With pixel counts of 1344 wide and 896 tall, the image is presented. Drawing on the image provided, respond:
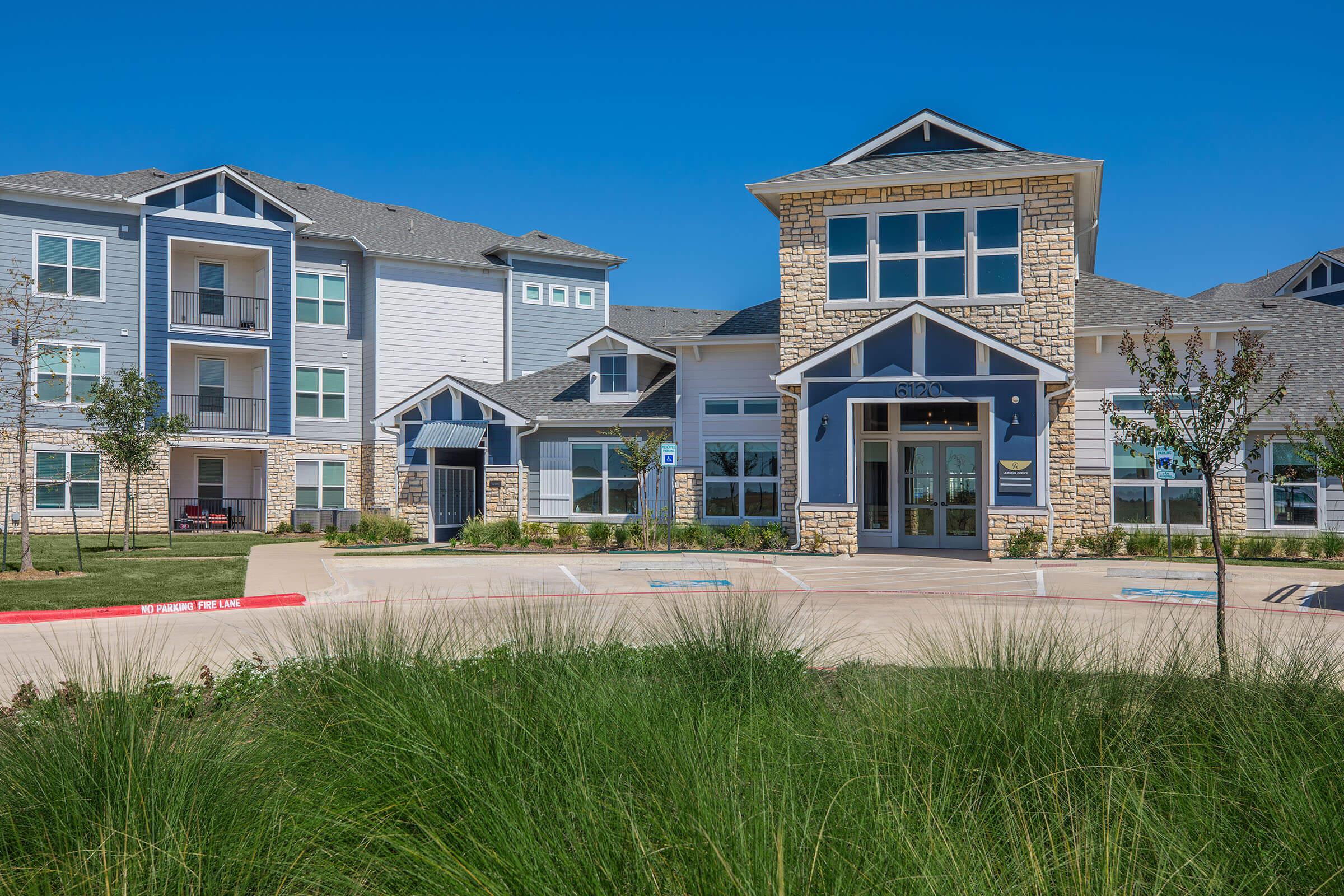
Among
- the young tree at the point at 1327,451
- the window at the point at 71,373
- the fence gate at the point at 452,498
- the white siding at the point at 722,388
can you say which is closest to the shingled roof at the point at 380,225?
the window at the point at 71,373

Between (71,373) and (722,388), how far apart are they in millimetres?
20478

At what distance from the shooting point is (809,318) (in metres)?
23.1

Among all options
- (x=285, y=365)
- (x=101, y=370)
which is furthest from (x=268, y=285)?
(x=101, y=370)

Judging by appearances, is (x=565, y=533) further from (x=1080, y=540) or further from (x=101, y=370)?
(x=101, y=370)

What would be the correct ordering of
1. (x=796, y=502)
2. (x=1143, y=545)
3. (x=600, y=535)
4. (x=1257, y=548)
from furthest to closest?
(x=600, y=535) < (x=796, y=502) < (x=1257, y=548) < (x=1143, y=545)

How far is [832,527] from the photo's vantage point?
2184 cm

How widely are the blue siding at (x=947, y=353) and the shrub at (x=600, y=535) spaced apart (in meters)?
8.58

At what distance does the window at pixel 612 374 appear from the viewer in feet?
89.3

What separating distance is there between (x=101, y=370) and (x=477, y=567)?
741 inches

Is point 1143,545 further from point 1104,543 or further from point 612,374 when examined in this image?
point 612,374

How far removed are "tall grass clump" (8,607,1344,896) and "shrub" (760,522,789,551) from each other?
16.9m

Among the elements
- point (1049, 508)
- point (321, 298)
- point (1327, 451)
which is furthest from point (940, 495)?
point (321, 298)

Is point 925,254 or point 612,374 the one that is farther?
point 612,374

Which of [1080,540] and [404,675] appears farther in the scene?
[1080,540]
